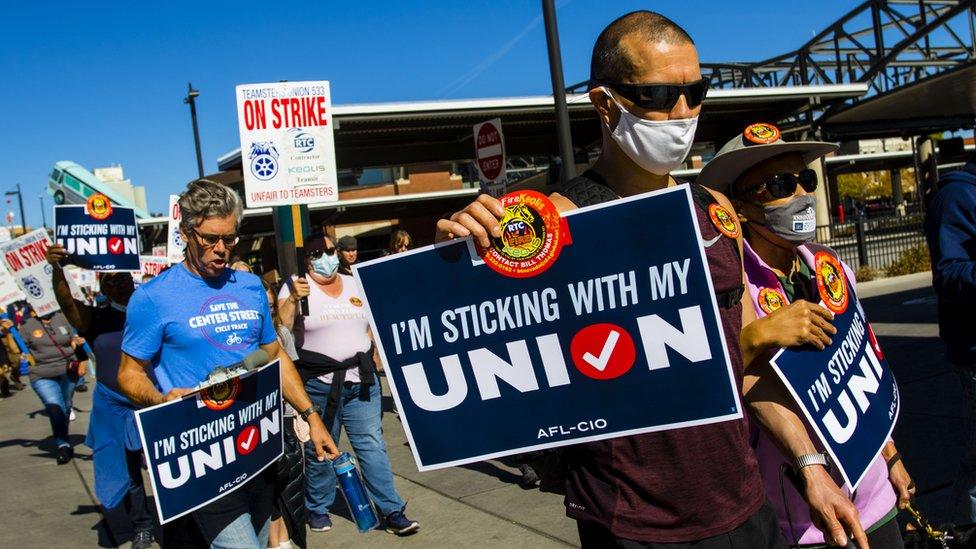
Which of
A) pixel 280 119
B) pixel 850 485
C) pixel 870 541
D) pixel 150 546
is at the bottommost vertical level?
pixel 150 546

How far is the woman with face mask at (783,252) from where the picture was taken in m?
2.81

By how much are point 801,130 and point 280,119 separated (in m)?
17.5

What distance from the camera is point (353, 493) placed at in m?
4.19

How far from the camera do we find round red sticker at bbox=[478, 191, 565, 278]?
Answer: 2076mm

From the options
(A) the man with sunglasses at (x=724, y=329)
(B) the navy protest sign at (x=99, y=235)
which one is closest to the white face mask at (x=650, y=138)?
(A) the man with sunglasses at (x=724, y=329)

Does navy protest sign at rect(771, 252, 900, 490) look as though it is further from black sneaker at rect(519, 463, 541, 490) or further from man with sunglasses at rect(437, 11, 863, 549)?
black sneaker at rect(519, 463, 541, 490)

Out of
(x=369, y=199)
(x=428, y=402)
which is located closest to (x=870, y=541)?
(x=428, y=402)

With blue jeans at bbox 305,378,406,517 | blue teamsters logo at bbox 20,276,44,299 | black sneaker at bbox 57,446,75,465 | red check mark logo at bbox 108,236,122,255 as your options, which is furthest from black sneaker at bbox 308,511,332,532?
blue teamsters logo at bbox 20,276,44,299

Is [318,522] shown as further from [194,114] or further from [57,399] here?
[194,114]

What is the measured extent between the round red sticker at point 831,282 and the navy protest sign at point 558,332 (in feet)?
2.79

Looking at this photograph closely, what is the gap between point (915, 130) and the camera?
70.0 feet

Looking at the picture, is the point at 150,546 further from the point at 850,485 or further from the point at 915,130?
the point at 915,130

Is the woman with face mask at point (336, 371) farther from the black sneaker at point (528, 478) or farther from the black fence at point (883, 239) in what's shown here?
the black fence at point (883, 239)

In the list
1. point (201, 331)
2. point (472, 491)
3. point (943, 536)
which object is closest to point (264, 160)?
point (472, 491)
